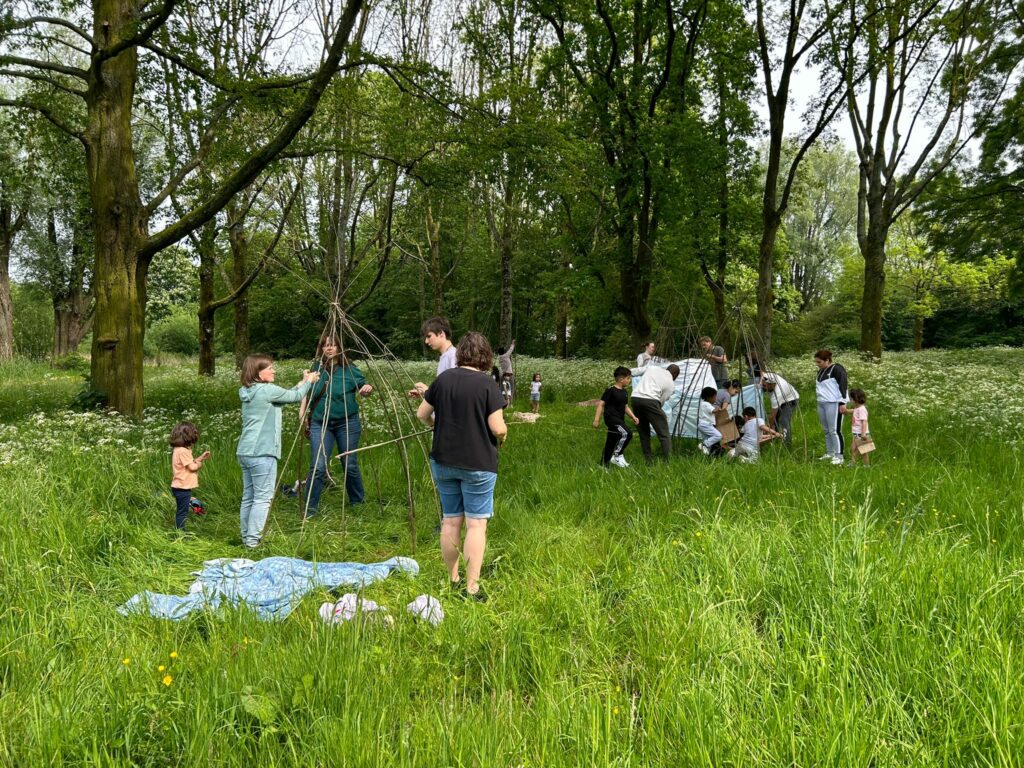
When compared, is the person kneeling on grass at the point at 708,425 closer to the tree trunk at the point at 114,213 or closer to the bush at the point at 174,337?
the tree trunk at the point at 114,213

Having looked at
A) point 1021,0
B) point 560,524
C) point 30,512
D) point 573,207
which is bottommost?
point 560,524

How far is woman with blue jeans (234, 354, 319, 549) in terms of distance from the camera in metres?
4.47

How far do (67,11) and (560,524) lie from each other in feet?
33.7

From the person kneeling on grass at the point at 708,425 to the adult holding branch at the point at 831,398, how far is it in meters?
1.27

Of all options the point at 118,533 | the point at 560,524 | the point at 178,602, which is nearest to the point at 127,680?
the point at 178,602

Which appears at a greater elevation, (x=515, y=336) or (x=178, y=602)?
(x=515, y=336)

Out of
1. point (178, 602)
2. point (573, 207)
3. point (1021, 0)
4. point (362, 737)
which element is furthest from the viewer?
point (573, 207)

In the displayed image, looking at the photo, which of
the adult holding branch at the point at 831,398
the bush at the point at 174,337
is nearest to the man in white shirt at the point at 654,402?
the adult holding branch at the point at 831,398

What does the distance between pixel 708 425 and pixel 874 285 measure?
10.6 metres

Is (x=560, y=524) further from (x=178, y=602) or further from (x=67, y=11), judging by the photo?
(x=67, y=11)

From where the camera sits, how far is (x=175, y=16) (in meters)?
10.7

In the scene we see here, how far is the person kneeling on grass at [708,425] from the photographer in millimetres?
7348

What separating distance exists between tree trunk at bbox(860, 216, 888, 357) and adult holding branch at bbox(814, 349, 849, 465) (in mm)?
9796

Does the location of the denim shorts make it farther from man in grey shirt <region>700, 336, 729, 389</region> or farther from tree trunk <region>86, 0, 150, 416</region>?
tree trunk <region>86, 0, 150, 416</region>
